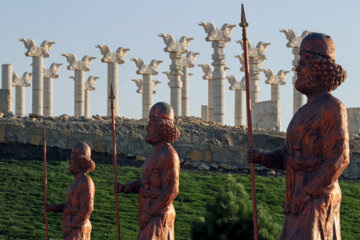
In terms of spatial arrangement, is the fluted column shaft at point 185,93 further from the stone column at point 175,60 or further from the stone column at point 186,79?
the stone column at point 175,60

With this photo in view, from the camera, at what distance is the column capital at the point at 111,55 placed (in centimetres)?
4991

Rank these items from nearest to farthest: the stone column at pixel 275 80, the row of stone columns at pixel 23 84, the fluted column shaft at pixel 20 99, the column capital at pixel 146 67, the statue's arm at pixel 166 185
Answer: the statue's arm at pixel 166 185, the column capital at pixel 146 67, the row of stone columns at pixel 23 84, the stone column at pixel 275 80, the fluted column shaft at pixel 20 99

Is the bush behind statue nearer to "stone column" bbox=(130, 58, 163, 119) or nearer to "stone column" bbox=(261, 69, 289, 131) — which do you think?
"stone column" bbox=(130, 58, 163, 119)

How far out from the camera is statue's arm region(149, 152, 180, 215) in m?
9.83

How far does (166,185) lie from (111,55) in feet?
134

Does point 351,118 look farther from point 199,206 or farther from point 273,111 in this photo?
point 199,206

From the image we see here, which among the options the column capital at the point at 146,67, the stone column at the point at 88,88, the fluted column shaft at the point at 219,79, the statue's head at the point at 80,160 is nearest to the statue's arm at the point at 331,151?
the statue's head at the point at 80,160

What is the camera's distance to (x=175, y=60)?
48875 millimetres

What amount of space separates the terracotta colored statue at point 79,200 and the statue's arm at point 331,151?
17.0ft

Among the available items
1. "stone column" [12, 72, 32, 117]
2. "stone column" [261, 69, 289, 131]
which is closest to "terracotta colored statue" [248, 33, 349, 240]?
"stone column" [261, 69, 289, 131]

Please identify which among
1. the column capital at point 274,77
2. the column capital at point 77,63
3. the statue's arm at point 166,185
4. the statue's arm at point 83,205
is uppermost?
the column capital at point 77,63

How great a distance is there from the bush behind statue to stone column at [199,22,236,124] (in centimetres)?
2755

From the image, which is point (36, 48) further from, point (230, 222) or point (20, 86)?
point (230, 222)

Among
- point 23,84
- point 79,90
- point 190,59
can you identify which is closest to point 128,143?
point 79,90
